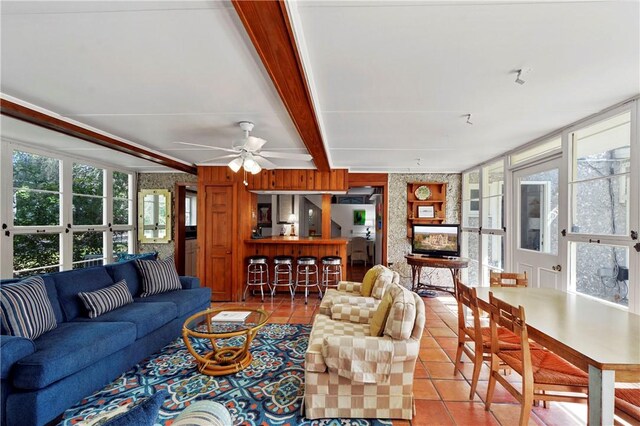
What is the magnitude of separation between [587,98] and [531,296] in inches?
68.1

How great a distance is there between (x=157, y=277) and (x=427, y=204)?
5017mm

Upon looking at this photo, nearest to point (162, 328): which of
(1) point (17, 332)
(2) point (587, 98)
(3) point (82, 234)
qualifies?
(1) point (17, 332)

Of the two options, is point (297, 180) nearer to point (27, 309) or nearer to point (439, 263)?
point (439, 263)

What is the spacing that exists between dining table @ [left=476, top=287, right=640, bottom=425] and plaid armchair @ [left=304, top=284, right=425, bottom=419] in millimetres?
692

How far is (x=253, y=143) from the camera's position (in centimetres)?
303

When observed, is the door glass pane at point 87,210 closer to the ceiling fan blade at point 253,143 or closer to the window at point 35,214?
the window at point 35,214

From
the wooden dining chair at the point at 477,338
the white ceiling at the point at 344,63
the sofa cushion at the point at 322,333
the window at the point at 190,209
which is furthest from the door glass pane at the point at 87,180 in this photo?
the wooden dining chair at the point at 477,338

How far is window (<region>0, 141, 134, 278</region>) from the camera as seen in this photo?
3.80m

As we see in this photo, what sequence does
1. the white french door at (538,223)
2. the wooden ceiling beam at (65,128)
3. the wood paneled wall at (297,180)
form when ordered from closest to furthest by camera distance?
the wooden ceiling beam at (65,128)
the white french door at (538,223)
the wood paneled wall at (297,180)

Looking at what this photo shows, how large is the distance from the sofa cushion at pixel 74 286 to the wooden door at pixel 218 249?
201 centimetres

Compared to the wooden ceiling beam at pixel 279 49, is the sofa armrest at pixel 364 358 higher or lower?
lower

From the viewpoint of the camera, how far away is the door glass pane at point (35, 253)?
3.88m

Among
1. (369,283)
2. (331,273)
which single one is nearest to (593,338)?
(369,283)

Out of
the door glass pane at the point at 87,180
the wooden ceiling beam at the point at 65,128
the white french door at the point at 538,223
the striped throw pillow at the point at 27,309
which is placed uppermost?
the wooden ceiling beam at the point at 65,128
